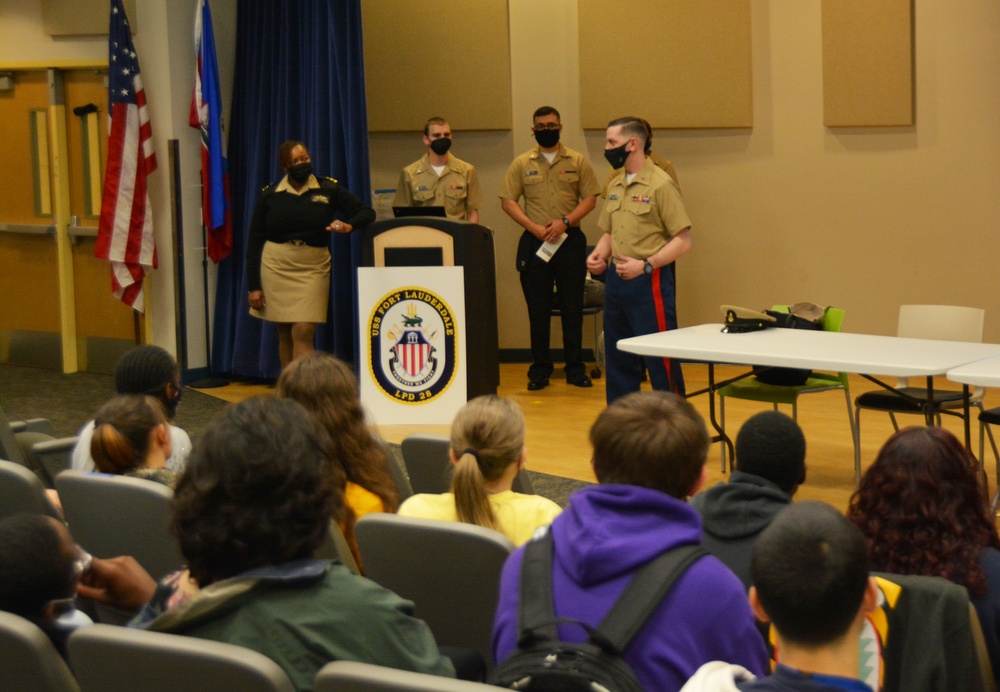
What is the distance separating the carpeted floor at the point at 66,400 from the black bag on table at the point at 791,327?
1.83 m

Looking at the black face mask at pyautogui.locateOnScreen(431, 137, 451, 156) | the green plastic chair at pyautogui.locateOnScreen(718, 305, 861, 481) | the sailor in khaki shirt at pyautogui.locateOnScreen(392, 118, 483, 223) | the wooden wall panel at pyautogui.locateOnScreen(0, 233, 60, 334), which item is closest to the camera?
the green plastic chair at pyautogui.locateOnScreen(718, 305, 861, 481)

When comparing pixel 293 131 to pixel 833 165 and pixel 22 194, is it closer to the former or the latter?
pixel 22 194

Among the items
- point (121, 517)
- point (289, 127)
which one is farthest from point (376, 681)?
point (289, 127)

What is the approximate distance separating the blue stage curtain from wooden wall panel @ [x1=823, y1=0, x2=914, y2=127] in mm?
2989

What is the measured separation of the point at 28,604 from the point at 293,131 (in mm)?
6093

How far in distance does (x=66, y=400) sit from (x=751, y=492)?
19.5ft

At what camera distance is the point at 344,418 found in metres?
2.88

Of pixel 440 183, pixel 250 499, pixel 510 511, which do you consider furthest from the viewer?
pixel 440 183

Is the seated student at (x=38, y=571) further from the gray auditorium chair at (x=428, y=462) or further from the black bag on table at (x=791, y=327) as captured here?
the black bag on table at (x=791, y=327)

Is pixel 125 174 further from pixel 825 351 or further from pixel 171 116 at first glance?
pixel 825 351

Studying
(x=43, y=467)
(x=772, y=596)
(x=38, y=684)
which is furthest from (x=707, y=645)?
(x=43, y=467)

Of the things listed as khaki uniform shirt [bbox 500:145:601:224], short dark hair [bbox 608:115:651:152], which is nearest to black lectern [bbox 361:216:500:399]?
short dark hair [bbox 608:115:651:152]

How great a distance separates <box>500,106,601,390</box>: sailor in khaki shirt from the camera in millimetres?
7406

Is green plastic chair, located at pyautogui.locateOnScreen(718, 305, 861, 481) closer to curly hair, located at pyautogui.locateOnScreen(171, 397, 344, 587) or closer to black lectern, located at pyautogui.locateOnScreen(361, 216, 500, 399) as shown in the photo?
black lectern, located at pyautogui.locateOnScreen(361, 216, 500, 399)
